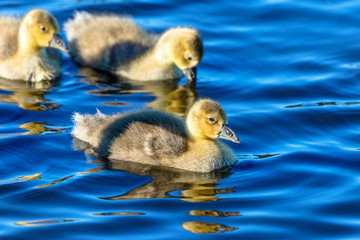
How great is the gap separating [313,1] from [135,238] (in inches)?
309

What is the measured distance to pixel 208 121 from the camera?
7660 mm

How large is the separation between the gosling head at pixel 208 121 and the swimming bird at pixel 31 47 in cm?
325

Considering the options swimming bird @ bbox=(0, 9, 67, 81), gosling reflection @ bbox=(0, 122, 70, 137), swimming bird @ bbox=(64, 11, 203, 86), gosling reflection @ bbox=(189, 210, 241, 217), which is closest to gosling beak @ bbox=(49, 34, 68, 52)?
swimming bird @ bbox=(0, 9, 67, 81)

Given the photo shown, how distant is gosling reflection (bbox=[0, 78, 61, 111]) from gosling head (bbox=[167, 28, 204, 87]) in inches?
65.3

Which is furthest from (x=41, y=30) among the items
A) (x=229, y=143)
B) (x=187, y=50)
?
(x=229, y=143)

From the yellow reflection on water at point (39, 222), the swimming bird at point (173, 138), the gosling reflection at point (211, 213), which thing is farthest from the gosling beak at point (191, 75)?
the yellow reflection on water at point (39, 222)

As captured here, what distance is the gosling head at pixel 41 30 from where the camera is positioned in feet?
33.7

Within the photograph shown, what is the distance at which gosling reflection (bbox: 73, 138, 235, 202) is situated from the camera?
7.08 meters

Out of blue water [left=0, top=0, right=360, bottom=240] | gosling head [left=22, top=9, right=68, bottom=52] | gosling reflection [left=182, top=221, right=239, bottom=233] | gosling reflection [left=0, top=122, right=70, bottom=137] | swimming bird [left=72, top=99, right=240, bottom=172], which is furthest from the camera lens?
gosling head [left=22, top=9, right=68, bottom=52]

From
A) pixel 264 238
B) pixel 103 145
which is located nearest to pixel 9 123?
pixel 103 145

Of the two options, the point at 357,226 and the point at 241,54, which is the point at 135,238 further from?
the point at 241,54

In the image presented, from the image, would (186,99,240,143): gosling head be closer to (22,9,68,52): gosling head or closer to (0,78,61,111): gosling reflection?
(0,78,61,111): gosling reflection

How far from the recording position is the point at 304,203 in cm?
706

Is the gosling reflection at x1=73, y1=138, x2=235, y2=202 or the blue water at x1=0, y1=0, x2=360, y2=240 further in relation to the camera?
the gosling reflection at x1=73, y1=138, x2=235, y2=202
